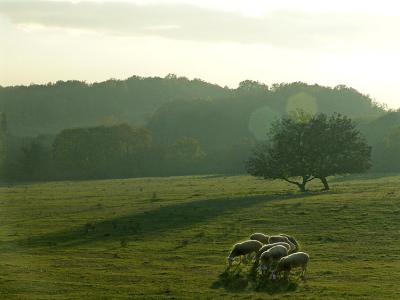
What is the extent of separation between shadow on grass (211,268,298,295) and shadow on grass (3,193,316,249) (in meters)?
14.7

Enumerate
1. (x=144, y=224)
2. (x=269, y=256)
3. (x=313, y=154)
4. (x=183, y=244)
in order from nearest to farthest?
(x=269, y=256)
(x=183, y=244)
(x=144, y=224)
(x=313, y=154)

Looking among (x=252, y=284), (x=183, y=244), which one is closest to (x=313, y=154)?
(x=183, y=244)

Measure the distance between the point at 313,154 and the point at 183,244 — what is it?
37.1 meters

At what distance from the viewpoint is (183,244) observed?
138 ft

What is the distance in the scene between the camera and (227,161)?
553 feet

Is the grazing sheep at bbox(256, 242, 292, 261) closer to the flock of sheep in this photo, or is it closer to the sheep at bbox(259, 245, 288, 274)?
the flock of sheep

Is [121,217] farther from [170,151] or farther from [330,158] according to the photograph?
[170,151]

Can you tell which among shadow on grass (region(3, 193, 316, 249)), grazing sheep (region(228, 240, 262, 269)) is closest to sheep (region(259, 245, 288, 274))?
grazing sheep (region(228, 240, 262, 269))

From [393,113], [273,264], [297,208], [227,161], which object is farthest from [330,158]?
[393,113]

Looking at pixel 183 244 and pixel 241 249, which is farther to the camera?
pixel 183 244

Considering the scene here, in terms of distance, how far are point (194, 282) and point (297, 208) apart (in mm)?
25581

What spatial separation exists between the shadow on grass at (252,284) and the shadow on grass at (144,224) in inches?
578

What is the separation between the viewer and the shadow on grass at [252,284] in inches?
1161

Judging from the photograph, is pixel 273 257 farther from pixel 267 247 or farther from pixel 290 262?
pixel 267 247
